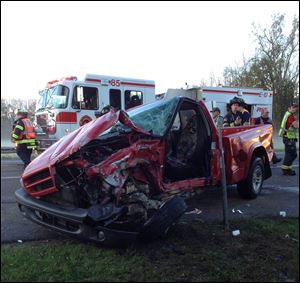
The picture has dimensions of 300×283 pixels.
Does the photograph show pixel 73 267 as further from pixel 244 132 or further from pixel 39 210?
pixel 244 132

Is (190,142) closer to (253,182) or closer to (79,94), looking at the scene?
(253,182)

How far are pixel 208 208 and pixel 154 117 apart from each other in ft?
6.45

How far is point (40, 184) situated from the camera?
414 cm

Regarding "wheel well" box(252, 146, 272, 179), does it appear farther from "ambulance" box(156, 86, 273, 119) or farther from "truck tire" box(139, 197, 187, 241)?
"ambulance" box(156, 86, 273, 119)

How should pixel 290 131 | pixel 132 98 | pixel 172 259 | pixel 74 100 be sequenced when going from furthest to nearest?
pixel 132 98, pixel 74 100, pixel 290 131, pixel 172 259

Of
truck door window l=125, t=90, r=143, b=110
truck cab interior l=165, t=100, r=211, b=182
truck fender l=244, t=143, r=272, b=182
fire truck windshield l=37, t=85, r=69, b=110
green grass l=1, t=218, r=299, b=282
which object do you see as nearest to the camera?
green grass l=1, t=218, r=299, b=282

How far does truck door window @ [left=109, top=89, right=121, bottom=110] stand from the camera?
13.6 metres

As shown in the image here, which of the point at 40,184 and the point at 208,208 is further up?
the point at 40,184

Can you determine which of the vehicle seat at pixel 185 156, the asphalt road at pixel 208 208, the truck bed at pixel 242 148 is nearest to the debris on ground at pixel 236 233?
the asphalt road at pixel 208 208

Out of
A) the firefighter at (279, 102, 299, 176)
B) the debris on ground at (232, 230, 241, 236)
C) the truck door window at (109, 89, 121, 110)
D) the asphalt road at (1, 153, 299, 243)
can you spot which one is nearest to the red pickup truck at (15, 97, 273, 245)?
the asphalt road at (1, 153, 299, 243)

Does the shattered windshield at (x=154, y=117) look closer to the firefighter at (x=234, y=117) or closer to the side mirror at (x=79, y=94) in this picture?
the firefighter at (x=234, y=117)

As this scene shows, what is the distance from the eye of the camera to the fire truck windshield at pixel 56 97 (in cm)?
1270

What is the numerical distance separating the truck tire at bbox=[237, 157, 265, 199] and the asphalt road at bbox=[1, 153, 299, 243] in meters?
0.12

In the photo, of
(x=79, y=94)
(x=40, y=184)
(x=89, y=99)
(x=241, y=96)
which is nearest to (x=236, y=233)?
(x=40, y=184)
